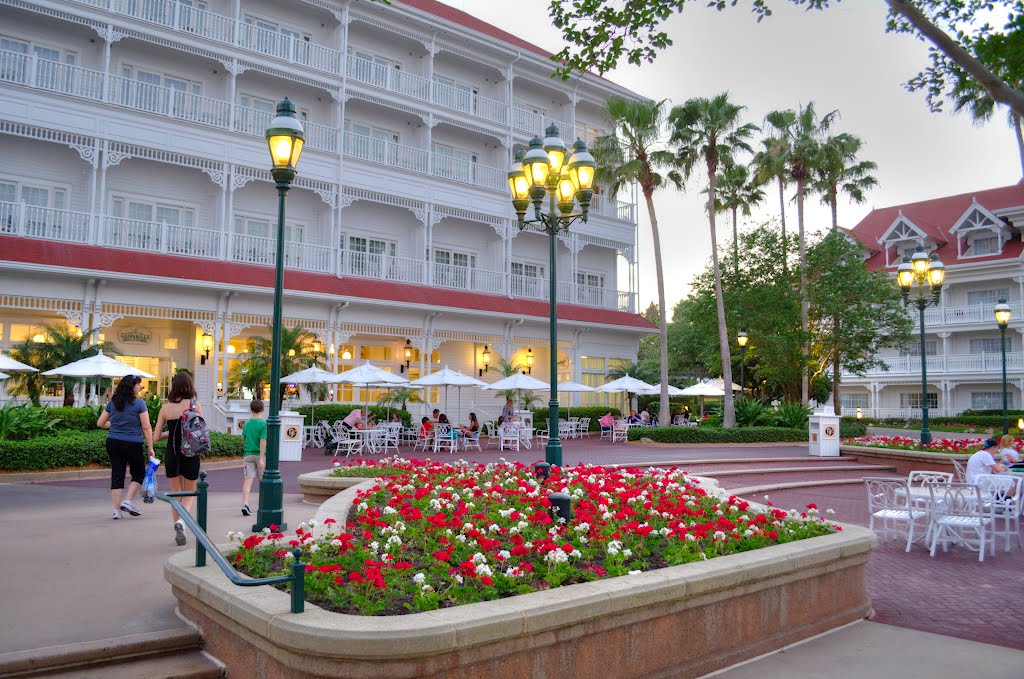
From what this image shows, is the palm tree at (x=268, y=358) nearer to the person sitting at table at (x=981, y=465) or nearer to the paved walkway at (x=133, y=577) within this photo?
the paved walkway at (x=133, y=577)

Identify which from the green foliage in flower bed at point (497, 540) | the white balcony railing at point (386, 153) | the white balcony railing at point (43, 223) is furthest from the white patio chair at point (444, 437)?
the green foliage in flower bed at point (497, 540)

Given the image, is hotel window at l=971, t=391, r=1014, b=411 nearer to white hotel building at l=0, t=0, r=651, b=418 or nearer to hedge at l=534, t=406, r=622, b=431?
white hotel building at l=0, t=0, r=651, b=418

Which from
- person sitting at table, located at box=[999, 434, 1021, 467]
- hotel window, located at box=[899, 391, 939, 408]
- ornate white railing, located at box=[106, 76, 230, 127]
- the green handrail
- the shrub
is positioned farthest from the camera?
hotel window, located at box=[899, 391, 939, 408]

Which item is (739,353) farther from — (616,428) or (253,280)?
(253,280)

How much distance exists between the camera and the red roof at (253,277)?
786 inches

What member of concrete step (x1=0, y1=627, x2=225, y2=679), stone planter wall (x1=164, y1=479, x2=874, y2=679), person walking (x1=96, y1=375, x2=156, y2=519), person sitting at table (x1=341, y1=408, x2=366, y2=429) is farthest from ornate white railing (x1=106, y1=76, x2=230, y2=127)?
concrete step (x1=0, y1=627, x2=225, y2=679)

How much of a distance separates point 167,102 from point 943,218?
43.2m

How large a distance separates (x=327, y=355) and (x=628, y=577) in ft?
66.8

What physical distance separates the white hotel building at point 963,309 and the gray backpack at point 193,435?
124 feet

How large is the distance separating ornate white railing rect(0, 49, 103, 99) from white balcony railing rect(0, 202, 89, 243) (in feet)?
11.1

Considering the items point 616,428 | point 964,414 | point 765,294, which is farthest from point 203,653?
point 964,414

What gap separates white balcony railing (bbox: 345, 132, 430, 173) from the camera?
87.9ft

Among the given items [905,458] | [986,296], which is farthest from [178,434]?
[986,296]

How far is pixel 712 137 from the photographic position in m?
27.6
